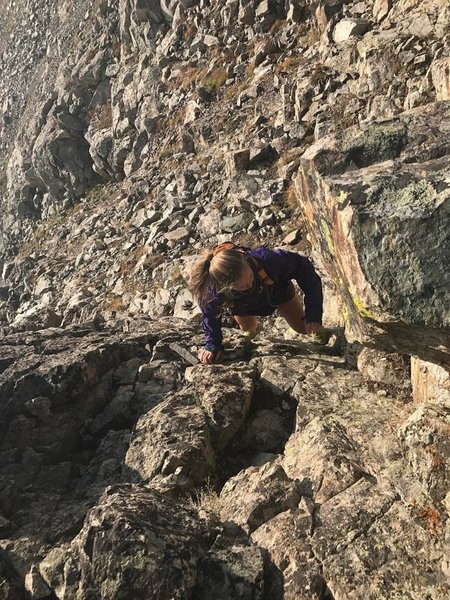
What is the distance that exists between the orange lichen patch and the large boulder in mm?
1305

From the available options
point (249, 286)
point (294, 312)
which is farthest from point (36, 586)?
point (294, 312)

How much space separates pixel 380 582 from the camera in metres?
3.75

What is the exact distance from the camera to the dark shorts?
6781 mm

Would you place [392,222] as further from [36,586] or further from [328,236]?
[36,586]

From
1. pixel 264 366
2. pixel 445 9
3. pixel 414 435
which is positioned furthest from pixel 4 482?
pixel 445 9

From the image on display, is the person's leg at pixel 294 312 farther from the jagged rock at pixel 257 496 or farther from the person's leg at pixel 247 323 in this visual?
the jagged rock at pixel 257 496

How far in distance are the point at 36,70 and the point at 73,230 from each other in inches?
815

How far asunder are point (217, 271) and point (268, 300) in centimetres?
162

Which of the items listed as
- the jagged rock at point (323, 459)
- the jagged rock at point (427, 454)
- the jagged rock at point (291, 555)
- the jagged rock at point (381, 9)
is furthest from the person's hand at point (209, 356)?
the jagged rock at point (381, 9)

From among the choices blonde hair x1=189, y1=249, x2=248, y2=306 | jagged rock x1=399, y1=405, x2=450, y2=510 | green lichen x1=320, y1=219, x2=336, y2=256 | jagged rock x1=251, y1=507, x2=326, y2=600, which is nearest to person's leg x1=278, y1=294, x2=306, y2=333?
blonde hair x1=189, y1=249, x2=248, y2=306

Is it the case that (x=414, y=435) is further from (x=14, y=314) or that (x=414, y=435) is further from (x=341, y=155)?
(x=14, y=314)

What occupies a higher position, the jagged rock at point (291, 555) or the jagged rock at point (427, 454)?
the jagged rock at point (427, 454)

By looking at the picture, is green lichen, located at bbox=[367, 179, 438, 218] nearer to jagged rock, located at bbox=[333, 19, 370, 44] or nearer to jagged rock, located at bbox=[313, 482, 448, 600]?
jagged rock, located at bbox=[313, 482, 448, 600]

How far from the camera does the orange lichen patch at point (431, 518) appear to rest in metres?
3.94
